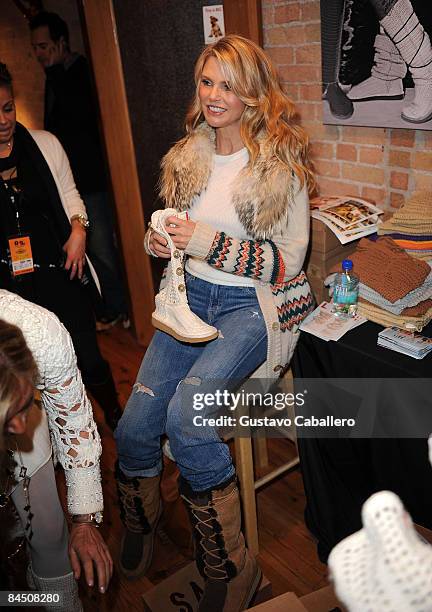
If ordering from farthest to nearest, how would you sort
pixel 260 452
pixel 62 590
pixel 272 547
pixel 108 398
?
pixel 108 398, pixel 260 452, pixel 272 547, pixel 62 590

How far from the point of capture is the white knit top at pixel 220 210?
1934 millimetres

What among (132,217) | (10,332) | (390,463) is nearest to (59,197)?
(132,217)

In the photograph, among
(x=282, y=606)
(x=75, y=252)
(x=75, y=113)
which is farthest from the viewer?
(x=75, y=113)

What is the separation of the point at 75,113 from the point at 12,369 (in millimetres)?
2613

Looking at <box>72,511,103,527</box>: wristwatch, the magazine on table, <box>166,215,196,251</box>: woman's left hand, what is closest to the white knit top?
<box>166,215,196,251</box>: woman's left hand

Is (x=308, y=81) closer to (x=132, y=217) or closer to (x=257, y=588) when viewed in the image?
(x=132, y=217)

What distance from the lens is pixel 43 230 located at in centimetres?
227

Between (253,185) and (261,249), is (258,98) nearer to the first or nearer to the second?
(253,185)

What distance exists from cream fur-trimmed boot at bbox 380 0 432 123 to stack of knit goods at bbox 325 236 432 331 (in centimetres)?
54

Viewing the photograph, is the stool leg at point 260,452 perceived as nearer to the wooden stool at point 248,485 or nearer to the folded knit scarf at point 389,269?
the wooden stool at point 248,485

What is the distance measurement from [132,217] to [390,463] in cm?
201

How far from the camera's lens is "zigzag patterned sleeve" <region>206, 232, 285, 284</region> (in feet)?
6.01

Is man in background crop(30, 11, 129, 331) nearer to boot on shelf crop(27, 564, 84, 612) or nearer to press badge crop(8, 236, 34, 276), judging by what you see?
press badge crop(8, 236, 34, 276)

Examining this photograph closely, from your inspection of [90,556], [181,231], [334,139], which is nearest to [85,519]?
[90,556]
